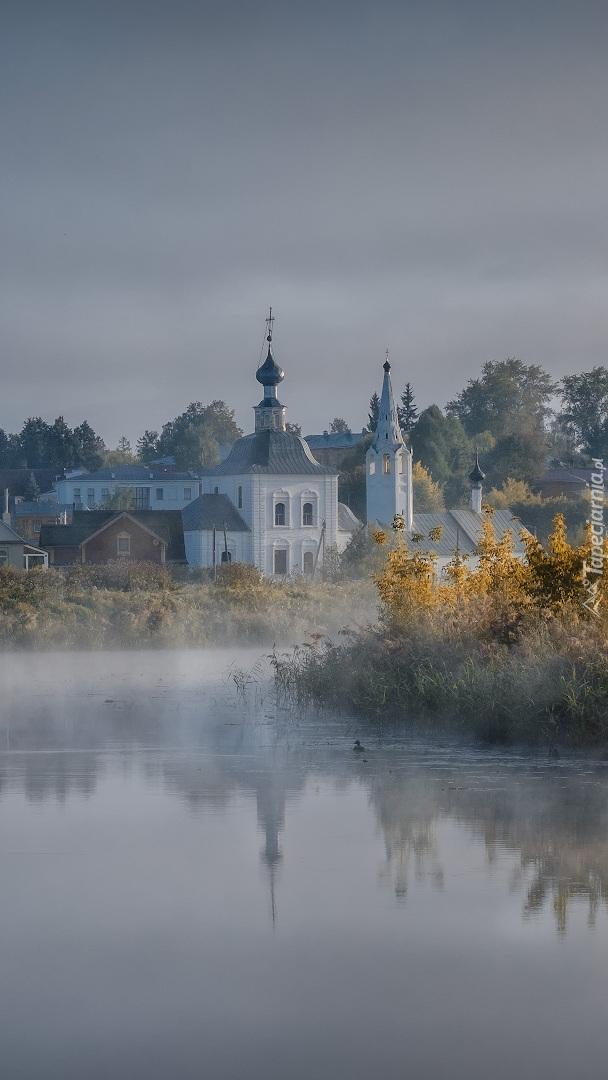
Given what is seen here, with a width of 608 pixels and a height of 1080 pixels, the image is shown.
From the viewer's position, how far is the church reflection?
11.7m

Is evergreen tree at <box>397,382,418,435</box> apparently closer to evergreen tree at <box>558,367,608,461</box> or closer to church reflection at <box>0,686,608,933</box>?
evergreen tree at <box>558,367,608,461</box>

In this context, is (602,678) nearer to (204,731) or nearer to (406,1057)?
(204,731)

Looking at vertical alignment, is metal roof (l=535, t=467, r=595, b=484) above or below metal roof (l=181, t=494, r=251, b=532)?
above

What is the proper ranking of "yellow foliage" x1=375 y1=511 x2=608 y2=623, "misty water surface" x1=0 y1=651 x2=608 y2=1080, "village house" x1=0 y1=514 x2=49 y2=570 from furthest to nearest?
"village house" x1=0 y1=514 x2=49 y2=570, "yellow foliage" x1=375 y1=511 x2=608 y2=623, "misty water surface" x1=0 y1=651 x2=608 y2=1080

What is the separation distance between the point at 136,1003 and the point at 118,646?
34970mm

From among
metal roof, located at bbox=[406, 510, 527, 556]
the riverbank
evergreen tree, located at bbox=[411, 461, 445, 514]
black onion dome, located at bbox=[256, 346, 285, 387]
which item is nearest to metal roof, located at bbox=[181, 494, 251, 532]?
black onion dome, located at bbox=[256, 346, 285, 387]

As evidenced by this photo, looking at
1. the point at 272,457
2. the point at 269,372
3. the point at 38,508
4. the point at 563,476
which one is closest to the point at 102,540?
the point at 272,457

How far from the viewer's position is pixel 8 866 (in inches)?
471

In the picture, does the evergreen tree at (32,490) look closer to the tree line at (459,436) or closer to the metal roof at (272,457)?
the tree line at (459,436)

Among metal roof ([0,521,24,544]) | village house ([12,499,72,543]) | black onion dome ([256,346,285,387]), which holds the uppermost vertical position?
black onion dome ([256,346,285,387])

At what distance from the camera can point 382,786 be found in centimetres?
1590

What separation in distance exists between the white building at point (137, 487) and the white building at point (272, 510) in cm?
4143

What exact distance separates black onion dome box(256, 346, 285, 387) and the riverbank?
76254mm

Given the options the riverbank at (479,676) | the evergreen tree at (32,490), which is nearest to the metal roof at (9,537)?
the riverbank at (479,676)
